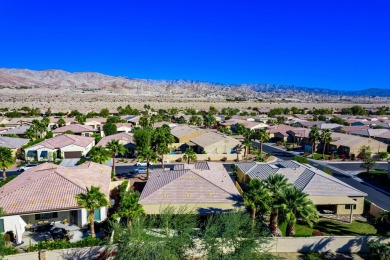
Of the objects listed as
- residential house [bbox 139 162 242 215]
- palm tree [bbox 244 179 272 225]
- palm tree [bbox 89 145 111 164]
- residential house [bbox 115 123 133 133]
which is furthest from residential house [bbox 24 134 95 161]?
palm tree [bbox 244 179 272 225]

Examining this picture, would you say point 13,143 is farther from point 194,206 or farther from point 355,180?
point 355,180

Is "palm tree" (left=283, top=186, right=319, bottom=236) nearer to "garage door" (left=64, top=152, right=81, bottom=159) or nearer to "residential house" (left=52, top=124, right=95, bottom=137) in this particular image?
"garage door" (left=64, top=152, right=81, bottom=159)

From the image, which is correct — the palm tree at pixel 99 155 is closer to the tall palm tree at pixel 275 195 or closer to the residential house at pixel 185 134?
the tall palm tree at pixel 275 195

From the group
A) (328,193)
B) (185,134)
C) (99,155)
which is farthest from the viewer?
(185,134)

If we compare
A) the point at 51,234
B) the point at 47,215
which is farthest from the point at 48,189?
the point at 51,234

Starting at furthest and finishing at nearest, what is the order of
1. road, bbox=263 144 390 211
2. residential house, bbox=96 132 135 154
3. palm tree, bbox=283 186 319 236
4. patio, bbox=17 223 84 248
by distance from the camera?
residential house, bbox=96 132 135 154
road, bbox=263 144 390 211
patio, bbox=17 223 84 248
palm tree, bbox=283 186 319 236

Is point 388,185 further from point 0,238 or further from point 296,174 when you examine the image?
point 0,238
